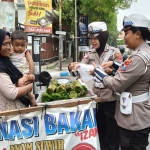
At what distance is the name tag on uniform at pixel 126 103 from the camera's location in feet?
7.48

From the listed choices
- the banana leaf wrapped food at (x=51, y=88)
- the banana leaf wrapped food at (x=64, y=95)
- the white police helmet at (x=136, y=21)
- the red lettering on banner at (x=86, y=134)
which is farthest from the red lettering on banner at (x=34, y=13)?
the red lettering on banner at (x=86, y=134)

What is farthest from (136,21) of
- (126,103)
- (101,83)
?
(101,83)

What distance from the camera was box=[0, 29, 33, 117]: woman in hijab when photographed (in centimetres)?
218

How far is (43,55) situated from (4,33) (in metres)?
17.8

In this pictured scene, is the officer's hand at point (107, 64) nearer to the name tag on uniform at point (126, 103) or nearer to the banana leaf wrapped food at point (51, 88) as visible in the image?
the name tag on uniform at point (126, 103)

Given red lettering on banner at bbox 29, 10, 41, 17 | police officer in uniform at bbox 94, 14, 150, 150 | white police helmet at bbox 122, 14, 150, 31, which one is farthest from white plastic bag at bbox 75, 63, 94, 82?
red lettering on banner at bbox 29, 10, 41, 17

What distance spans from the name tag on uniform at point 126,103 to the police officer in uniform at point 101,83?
0.58 meters

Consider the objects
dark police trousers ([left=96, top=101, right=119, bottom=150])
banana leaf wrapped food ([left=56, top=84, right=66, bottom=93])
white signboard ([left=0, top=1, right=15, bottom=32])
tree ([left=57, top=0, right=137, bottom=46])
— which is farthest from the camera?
tree ([left=57, top=0, right=137, bottom=46])

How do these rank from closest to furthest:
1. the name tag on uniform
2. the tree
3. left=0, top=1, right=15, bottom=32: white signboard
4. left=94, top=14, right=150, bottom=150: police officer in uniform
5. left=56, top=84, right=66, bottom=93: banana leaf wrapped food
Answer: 1. left=94, top=14, right=150, bottom=150: police officer in uniform
2. the name tag on uniform
3. left=56, top=84, right=66, bottom=93: banana leaf wrapped food
4. left=0, top=1, right=15, bottom=32: white signboard
5. the tree

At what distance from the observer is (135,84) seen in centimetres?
228

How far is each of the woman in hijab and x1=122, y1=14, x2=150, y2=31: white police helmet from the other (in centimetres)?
109

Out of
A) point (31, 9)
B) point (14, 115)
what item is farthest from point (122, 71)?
point (31, 9)

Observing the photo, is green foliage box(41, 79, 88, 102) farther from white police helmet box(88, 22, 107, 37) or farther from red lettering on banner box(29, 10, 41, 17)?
red lettering on banner box(29, 10, 41, 17)

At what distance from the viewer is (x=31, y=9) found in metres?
7.58
